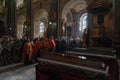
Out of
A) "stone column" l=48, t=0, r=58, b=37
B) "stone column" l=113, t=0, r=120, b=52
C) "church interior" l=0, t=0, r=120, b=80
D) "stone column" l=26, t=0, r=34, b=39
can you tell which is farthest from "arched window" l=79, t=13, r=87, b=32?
"stone column" l=113, t=0, r=120, b=52

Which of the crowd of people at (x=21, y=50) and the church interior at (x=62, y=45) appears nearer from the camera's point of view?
the church interior at (x=62, y=45)

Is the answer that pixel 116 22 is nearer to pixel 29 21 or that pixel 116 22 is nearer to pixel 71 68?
pixel 71 68

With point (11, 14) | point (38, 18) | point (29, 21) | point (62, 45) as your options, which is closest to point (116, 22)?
point (62, 45)

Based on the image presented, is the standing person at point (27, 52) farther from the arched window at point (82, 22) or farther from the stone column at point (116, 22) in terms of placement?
the arched window at point (82, 22)

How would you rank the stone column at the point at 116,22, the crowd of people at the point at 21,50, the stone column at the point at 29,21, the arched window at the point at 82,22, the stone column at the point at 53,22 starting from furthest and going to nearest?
the arched window at the point at 82,22
the stone column at the point at 29,21
the stone column at the point at 53,22
the stone column at the point at 116,22
the crowd of people at the point at 21,50

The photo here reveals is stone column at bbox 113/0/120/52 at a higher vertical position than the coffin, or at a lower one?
higher

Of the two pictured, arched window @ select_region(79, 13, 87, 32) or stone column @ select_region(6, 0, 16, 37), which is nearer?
stone column @ select_region(6, 0, 16, 37)

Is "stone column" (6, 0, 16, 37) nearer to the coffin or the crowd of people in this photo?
the crowd of people

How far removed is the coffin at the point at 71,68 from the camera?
301 centimetres

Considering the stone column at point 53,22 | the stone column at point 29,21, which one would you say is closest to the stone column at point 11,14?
the stone column at point 29,21

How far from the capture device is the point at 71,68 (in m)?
3.38

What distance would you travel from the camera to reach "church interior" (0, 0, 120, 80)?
11.5 ft

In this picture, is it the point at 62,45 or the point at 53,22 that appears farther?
the point at 53,22

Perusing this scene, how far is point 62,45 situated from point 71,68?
869cm
